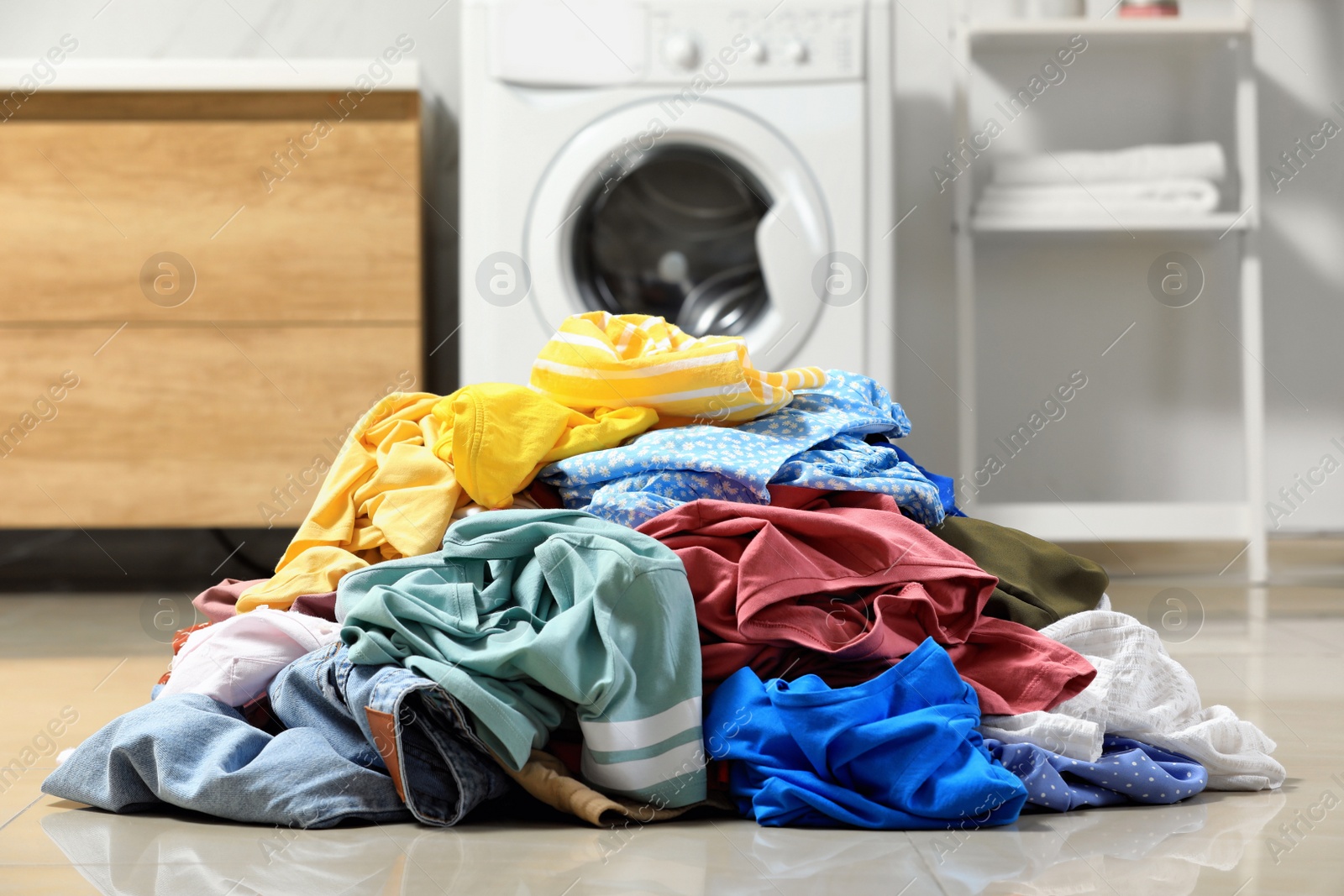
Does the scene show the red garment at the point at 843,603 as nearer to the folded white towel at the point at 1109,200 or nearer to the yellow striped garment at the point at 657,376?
the yellow striped garment at the point at 657,376

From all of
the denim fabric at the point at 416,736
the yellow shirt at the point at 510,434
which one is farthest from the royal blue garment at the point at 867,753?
the yellow shirt at the point at 510,434

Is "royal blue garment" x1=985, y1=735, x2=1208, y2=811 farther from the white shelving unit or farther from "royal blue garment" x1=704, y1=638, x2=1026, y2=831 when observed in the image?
the white shelving unit

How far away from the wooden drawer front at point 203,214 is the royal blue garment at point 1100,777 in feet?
4.60

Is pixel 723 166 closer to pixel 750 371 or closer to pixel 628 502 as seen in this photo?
pixel 750 371

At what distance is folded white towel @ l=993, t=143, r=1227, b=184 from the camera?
6.77 ft

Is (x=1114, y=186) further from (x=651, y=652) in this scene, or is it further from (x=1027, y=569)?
(x=651, y=652)

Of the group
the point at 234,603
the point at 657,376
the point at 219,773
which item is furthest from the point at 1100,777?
the point at 234,603

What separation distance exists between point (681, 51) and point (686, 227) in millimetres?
282

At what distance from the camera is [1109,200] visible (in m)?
2.08

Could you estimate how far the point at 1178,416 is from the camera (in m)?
2.34

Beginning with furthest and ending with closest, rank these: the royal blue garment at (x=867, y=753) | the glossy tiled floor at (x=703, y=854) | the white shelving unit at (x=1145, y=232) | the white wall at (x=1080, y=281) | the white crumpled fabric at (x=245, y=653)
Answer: the white wall at (x=1080, y=281), the white shelving unit at (x=1145, y=232), the white crumpled fabric at (x=245, y=653), the royal blue garment at (x=867, y=753), the glossy tiled floor at (x=703, y=854)

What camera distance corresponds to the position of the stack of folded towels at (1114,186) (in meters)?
2.06

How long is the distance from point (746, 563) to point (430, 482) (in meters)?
0.29

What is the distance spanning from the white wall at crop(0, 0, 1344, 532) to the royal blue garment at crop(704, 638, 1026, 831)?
1.54 m
